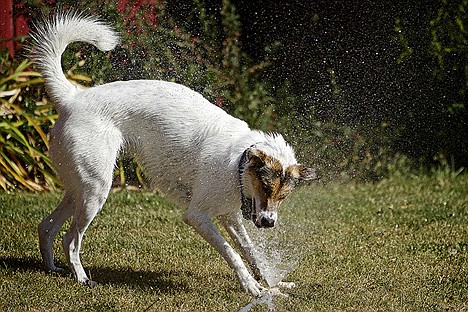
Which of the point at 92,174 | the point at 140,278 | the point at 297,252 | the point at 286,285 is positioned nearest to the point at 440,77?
the point at 297,252

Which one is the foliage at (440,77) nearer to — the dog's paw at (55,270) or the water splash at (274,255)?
the water splash at (274,255)

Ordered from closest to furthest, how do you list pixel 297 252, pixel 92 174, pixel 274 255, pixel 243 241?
pixel 92 174, pixel 243 241, pixel 274 255, pixel 297 252

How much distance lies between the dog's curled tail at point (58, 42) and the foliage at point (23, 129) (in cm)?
205

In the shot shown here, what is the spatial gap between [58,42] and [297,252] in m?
1.93

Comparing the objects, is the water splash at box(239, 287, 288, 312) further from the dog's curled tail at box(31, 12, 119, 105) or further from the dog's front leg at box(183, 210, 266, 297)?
the dog's curled tail at box(31, 12, 119, 105)

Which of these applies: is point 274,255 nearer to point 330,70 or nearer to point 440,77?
point 330,70

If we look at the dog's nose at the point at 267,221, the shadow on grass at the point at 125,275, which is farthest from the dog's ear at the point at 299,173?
the shadow on grass at the point at 125,275

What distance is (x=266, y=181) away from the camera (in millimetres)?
4043

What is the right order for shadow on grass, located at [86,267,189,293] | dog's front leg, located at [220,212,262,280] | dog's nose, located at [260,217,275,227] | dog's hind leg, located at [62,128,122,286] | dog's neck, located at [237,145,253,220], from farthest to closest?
dog's front leg, located at [220,212,262,280], shadow on grass, located at [86,267,189,293], dog's hind leg, located at [62,128,122,286], dog's neck, located at [237,145,253,220], dog's nose, located at [260,217,275,227]

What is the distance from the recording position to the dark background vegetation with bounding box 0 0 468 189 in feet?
24.5

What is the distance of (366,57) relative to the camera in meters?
8.18

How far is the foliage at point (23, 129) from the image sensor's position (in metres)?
6.62

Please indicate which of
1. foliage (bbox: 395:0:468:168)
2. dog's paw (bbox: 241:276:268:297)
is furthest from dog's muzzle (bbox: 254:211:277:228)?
foliage (bbox: 395:0:468:168)

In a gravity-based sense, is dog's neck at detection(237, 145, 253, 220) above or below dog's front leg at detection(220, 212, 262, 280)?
above
